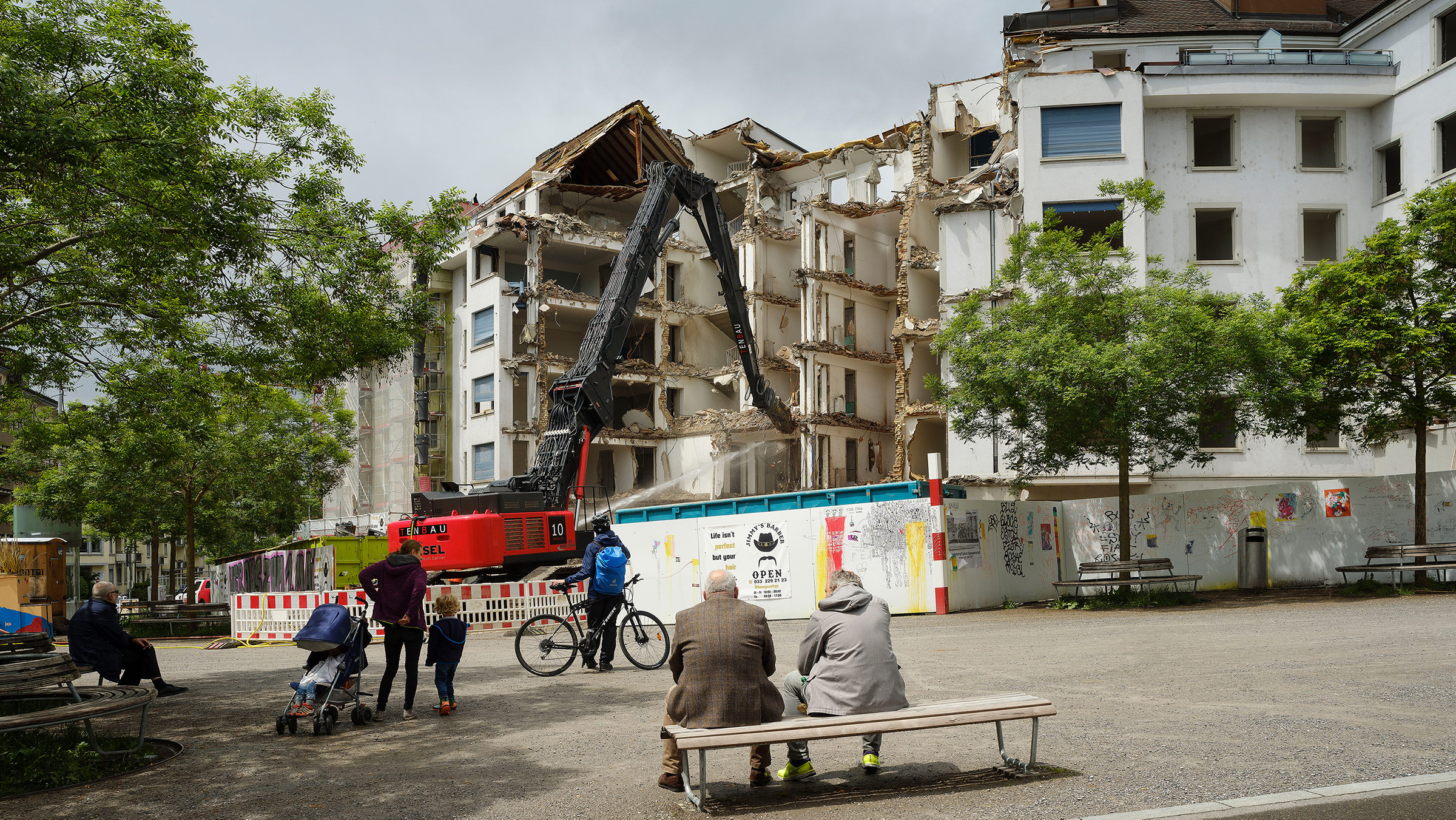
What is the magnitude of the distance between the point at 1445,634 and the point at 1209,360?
25.6 feet

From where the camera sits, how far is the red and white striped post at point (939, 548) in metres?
20.0

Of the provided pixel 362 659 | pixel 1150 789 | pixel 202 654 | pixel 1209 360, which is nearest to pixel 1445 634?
pixel 1209 360

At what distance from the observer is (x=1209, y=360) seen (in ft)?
65.5

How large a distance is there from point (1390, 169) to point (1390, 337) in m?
14.8

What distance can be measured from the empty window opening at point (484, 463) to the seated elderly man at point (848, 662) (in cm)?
3851

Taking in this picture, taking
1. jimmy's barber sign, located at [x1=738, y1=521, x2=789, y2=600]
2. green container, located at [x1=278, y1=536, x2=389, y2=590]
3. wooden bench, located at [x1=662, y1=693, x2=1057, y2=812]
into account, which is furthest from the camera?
green container, located at [x1=278, y1=536, x2=389, y2=590]

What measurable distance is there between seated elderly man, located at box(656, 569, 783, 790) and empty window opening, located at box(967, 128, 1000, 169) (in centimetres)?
3765

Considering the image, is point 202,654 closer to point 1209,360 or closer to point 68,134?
point 68,134

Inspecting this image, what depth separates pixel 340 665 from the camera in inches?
386

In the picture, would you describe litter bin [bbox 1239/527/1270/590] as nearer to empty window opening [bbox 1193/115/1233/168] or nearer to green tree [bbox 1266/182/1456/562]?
green tree [bbox 1266/182/1456/562]

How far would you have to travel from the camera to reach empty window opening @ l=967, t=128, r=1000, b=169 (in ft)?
135

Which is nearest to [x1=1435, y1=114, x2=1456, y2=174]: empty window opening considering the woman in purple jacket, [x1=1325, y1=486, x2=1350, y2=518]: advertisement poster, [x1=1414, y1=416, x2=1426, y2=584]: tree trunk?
[x1=1414, y1=416, x2=1426, y2=584]: tree trunk

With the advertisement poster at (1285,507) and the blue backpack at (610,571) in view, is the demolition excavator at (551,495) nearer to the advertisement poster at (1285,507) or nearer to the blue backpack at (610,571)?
the blue backpack at (610,571)

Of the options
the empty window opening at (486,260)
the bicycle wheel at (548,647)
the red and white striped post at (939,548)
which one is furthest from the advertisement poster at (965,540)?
the empty window opening at (486,260)
